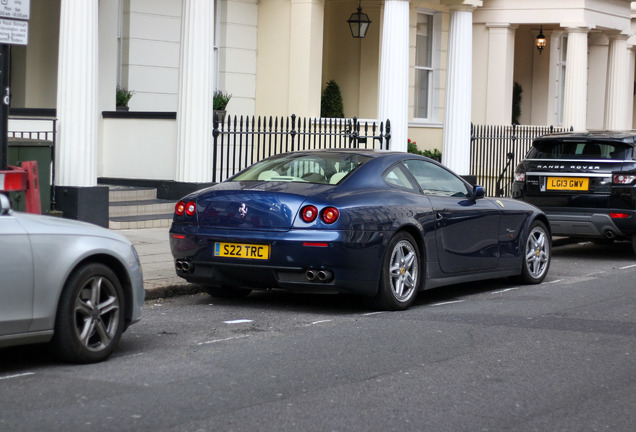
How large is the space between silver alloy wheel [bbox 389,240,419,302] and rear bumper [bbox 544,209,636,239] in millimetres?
5105

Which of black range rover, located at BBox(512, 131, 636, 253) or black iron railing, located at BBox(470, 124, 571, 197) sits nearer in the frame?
black range rover, located at BBox(512, 131, 636, 253)

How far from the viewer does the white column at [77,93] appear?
45.1 ft

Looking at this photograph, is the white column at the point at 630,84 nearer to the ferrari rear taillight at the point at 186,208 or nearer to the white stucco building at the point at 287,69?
the white stucco building at the point at 287,69

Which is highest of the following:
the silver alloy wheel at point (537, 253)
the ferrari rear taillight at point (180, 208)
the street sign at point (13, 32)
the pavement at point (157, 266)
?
the street sign at point (13, 32)

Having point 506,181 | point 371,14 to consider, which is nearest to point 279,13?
point 371,14

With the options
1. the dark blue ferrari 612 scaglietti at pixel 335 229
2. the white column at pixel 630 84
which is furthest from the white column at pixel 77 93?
the white column at pixel 630 84

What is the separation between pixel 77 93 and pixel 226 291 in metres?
5.00

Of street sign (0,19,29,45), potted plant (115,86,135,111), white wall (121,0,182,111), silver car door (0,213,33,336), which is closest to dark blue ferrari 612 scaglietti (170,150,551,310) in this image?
street sign (0,19,29,45)

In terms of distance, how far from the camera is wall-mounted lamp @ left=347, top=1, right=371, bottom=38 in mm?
21359

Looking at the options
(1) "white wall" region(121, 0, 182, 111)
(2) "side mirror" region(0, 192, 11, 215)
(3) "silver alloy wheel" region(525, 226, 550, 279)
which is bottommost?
(3) "silver alloy wheel" region(525, 226, 550, 279)

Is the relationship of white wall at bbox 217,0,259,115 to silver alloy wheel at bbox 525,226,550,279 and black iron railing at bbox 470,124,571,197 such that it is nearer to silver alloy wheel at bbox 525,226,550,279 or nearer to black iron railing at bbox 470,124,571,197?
black iron railing at bbox 470,124,571,197

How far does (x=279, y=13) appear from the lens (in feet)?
67.3

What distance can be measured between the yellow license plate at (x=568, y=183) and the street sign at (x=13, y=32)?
8.06 m

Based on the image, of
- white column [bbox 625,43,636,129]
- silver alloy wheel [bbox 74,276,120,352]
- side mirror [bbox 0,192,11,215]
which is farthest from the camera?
white column [bbox 625,43,636,129]
